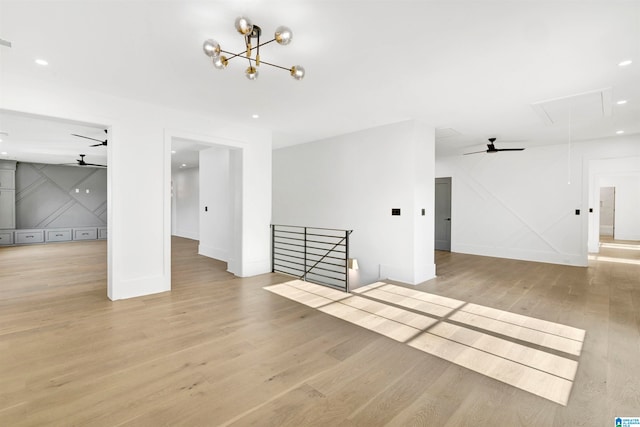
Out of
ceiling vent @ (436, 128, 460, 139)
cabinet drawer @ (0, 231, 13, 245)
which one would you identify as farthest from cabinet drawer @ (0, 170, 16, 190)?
ceiling vent @ (436, 128, 460, 139)

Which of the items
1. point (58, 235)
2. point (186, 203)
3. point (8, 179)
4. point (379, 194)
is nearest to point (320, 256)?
point (379, 194)

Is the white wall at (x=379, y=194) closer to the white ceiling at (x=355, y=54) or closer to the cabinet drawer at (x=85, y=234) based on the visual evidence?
the white ceiling at (x=355, y=54)

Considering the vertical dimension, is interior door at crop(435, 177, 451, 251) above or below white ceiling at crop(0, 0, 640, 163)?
below

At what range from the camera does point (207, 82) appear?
3.41 metres

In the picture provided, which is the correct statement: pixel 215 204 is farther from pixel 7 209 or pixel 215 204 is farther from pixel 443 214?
pixel 7 209

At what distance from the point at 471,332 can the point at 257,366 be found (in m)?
2.12

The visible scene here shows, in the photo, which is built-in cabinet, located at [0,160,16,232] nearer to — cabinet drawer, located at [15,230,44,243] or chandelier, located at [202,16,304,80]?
cabinet drawer, located at [15,230,44,243]

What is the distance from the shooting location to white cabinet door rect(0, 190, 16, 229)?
29.7ft

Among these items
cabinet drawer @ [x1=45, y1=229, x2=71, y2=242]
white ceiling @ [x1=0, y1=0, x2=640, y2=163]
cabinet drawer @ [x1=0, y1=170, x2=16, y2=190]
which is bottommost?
cabinet drawer @ [x1=45, y1=229, x2=71, y2=242]

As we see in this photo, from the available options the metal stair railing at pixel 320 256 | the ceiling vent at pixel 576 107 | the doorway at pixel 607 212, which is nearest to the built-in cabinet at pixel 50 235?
the metal stair railing at pixel 320 256

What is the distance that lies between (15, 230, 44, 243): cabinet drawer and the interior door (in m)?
12.6

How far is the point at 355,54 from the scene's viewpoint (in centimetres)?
275

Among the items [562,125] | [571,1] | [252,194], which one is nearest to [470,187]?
[562,125]

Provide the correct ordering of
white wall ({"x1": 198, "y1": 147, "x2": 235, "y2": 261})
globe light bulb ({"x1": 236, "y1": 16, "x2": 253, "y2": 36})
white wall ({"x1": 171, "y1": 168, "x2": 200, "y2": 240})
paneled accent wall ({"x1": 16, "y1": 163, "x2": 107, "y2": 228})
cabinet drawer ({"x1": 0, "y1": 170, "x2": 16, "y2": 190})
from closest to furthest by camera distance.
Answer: globe light bulb ({"x1": 236, "y1": 16, "x2": 253, "y2": 36}) < white wall ({"x1": 198, "y1": 147, "x2": 235, "y2": 261}) < cabinet drawer ({"x1": 0, "y1": 170, "x2": 16, "y2": 190}) < paneled accent wall ({"x1": 16, "y1": 163, "x2": 107, "y2": 228}) < white wall ({"x1": 171, "y1": 168, "x2": 200, "y2": 240})
